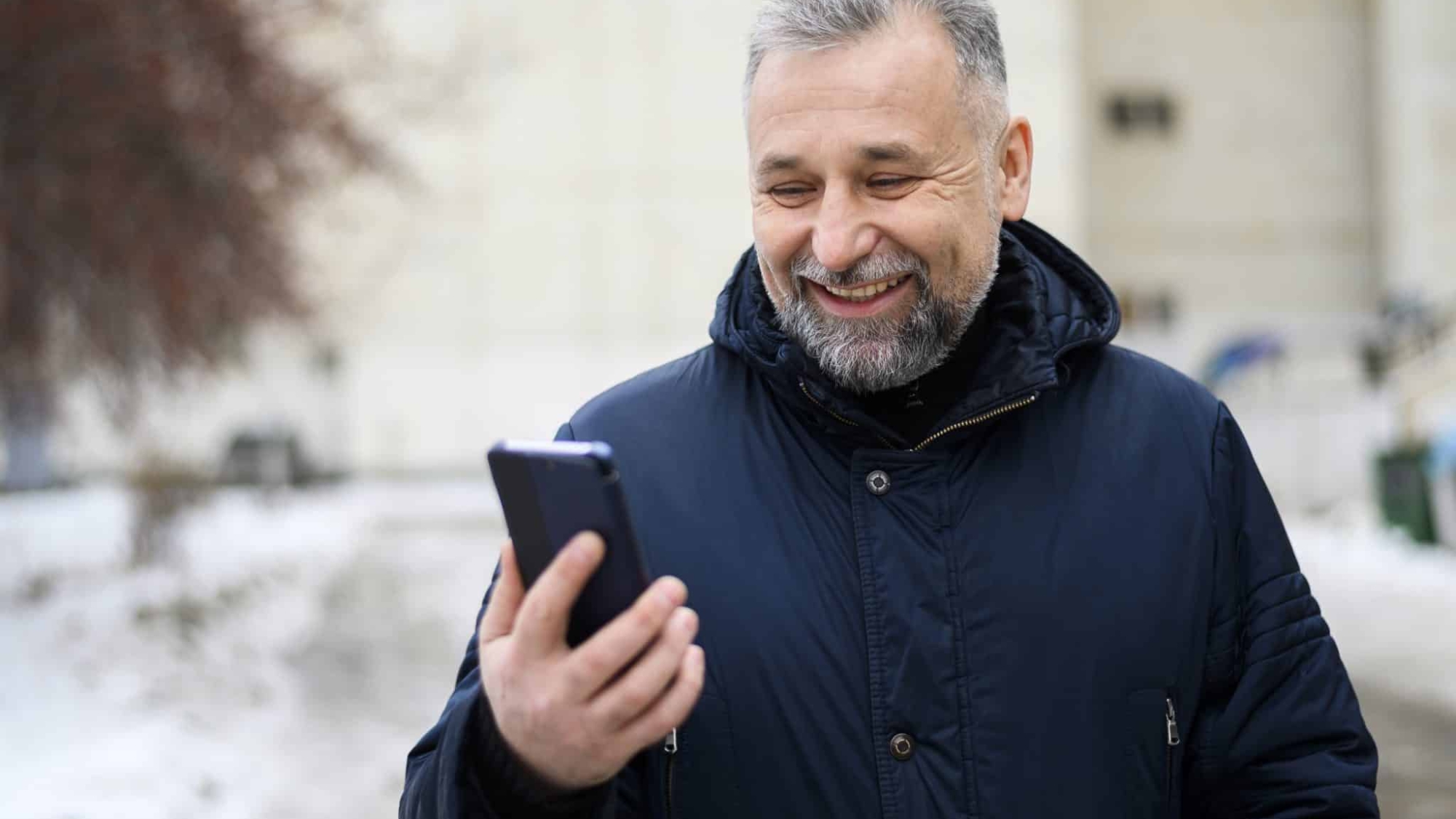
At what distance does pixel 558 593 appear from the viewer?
1712 millimetres

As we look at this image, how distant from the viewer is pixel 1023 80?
3188 cm

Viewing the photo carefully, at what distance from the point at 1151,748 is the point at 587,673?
908mm

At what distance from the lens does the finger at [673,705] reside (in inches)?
67.6

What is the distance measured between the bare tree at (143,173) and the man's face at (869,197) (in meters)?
8.57

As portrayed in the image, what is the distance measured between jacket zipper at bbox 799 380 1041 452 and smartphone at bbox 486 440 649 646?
0.59m

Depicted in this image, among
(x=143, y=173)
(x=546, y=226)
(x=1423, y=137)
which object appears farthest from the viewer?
(x=1423, y=137)

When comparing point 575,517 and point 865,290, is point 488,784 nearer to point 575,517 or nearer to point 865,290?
point 575,517

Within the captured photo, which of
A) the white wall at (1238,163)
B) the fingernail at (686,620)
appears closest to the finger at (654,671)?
the fingernail at (686,620)

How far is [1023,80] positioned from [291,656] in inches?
913

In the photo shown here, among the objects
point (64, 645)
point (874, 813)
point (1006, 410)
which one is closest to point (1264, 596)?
point (1006, 410)

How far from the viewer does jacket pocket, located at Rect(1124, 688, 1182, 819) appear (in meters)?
2.25

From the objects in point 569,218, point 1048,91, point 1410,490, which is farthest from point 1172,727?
point 1048,91

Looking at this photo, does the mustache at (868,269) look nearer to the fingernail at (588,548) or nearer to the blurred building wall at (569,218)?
the fingernail at (588,548)

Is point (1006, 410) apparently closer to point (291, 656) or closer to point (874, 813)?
point (874, 813)
